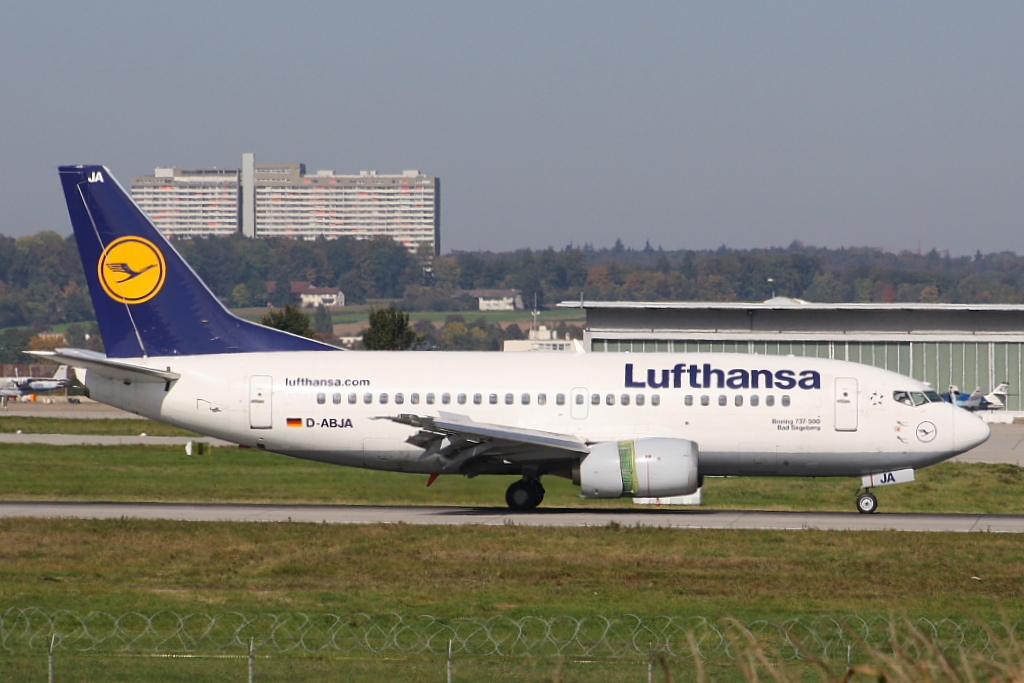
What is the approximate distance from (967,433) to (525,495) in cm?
1075

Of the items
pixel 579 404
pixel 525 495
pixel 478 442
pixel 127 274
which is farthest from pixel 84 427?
pixel 579 404

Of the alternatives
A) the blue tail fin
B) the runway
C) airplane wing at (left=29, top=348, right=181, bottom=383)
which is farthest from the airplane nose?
airplane wing at (left=29, top=348, right=181, bottom=383)

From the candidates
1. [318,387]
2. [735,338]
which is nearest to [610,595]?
[318,387]

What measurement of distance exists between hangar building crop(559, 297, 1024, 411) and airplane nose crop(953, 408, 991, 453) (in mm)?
32316

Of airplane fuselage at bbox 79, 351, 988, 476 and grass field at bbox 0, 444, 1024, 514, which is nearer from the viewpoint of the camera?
airplane fuselage at bbox 79, 351, 988, 476

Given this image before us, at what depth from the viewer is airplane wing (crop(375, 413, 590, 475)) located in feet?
90.8

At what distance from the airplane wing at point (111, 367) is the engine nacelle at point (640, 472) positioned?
10.5 metres

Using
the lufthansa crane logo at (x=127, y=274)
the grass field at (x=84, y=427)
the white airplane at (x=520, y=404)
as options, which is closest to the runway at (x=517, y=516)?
the white airplane at (x=520, y=404)

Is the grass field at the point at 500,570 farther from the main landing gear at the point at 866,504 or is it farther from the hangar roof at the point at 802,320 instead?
the hangar roof at the point at 802,320

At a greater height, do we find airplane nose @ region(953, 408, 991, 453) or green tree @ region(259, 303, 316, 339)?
green tree @ region(259, 303, 316, 339)

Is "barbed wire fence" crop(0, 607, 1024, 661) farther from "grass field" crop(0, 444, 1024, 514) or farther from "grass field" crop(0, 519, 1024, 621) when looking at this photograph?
"grass field" crop(0, 444, 1024, 514)

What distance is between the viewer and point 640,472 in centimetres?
2762

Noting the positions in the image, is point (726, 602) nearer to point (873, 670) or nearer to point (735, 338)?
point (873, 670)

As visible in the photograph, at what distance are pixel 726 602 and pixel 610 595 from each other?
6.12 feet
